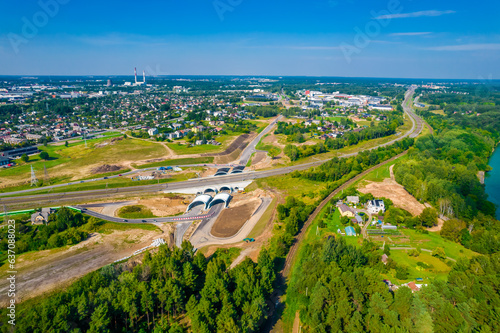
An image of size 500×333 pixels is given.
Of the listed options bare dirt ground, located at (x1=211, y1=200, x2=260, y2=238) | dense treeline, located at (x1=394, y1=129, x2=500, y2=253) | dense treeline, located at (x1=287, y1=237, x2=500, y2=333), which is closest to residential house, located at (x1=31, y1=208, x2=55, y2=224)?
bare dirt ground, located at (x1=211, y1=200, x2=260, y2=238)

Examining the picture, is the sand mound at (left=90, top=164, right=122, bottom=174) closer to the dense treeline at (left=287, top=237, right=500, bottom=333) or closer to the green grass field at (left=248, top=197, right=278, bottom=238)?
the green grass field at (left=248, top=197, right=278, bottom=238)

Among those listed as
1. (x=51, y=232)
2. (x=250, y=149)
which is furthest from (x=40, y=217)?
(x=250, y=149)

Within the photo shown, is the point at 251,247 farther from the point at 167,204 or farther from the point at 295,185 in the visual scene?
the point at 295,185

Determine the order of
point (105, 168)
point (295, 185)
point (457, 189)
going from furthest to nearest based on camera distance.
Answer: point (105, 168), point (295, 185), point (457, 189)

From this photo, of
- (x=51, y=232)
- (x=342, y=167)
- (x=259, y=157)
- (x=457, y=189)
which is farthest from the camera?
(x=259, y=157)

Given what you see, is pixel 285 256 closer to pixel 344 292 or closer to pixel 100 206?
pixel 344 292

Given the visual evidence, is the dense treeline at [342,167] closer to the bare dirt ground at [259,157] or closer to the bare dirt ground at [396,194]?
the bare dirt ground at [396,194]
